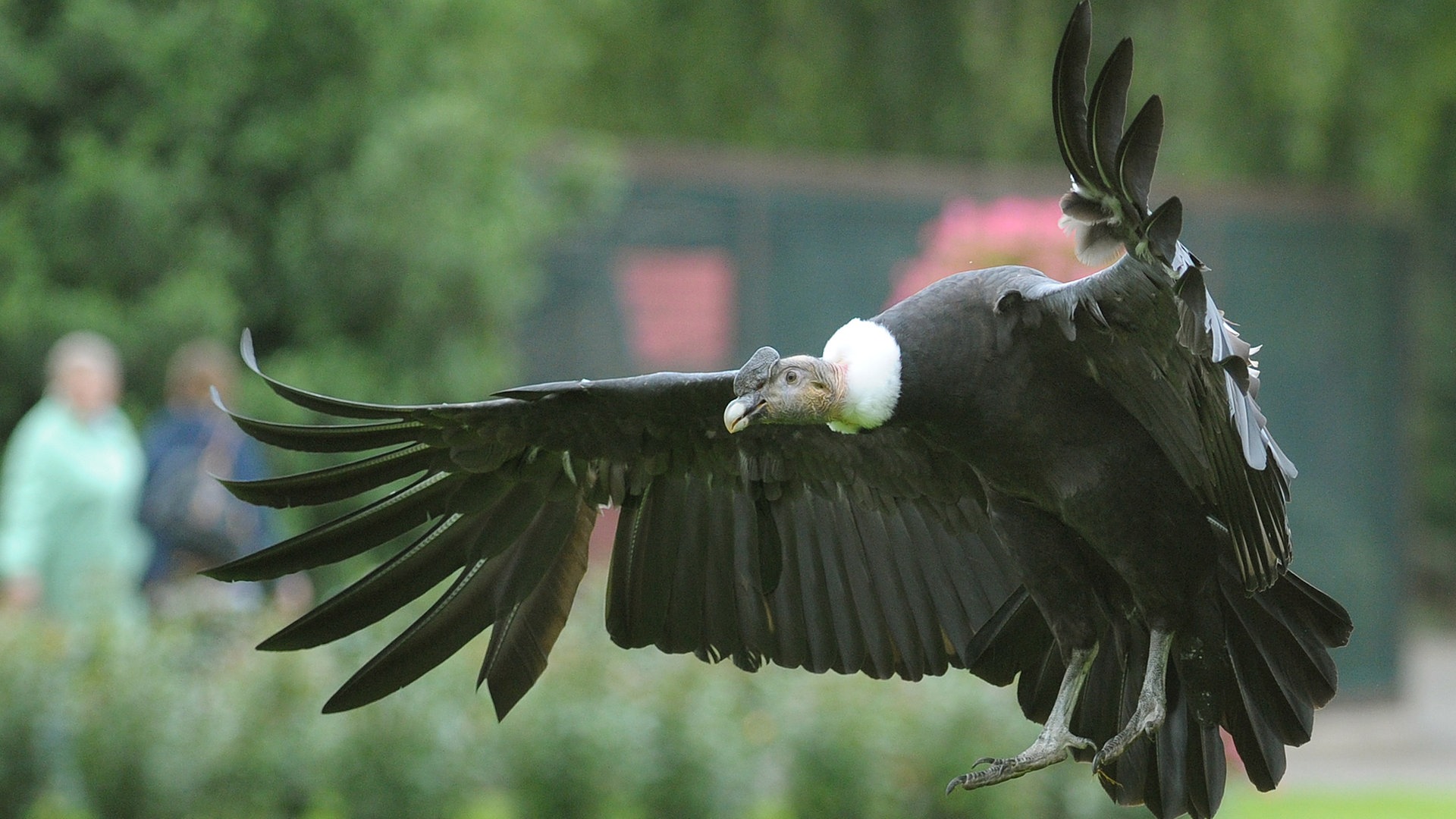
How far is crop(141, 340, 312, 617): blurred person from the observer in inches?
279

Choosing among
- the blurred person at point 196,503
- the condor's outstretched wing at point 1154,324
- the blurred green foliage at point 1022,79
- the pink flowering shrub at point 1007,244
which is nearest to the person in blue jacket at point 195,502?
the blurred person at point 196,503

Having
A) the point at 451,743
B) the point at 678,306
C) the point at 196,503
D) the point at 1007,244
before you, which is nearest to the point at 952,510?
the point at 451,743

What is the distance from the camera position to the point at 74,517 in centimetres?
712

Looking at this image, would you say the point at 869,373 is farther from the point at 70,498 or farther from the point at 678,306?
the point at 678,306

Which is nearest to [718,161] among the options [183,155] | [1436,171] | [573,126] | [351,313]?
[351,313]

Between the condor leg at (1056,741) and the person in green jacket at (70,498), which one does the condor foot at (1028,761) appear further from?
the person in green jacket at (70,498)

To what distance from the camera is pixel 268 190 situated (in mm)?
9828

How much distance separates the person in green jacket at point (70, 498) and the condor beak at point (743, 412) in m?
4.18

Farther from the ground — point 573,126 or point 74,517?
point 573,126

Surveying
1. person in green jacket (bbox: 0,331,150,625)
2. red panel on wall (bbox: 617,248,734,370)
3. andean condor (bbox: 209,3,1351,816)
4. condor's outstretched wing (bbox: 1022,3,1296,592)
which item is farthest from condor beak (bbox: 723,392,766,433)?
red panel on wall (bbox: 617,248,734,370)

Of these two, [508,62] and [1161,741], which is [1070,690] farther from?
[508,62]

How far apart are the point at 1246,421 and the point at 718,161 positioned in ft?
27.9

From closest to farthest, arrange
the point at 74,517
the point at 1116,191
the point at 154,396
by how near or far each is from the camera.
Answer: the point at 1116,191 < the point at 74,517 < the point at 154,396

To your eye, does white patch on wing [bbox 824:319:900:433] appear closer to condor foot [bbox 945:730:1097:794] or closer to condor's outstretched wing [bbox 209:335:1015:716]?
condor's outstretched wing [bbox 209:335:1015:716]
